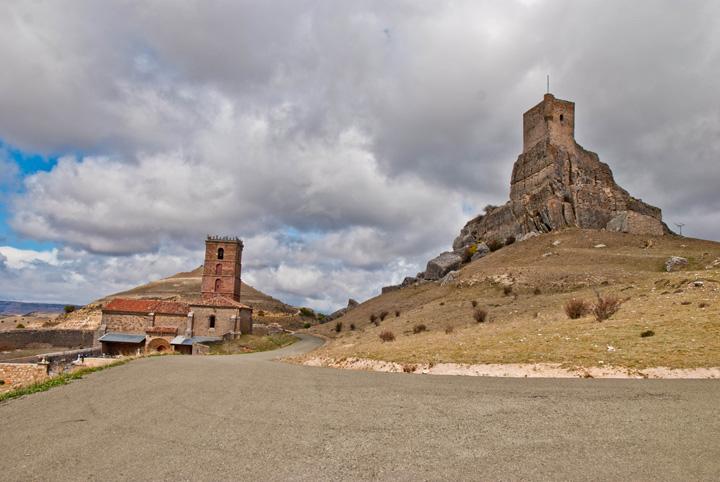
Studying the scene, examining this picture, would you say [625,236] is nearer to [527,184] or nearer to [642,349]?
[527,184]

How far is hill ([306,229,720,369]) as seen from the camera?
50.2 ft

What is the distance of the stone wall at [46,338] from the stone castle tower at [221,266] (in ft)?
55.2

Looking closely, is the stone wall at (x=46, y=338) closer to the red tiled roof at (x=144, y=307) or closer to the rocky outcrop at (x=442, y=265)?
the red tiled roof at (x=144, y=307)

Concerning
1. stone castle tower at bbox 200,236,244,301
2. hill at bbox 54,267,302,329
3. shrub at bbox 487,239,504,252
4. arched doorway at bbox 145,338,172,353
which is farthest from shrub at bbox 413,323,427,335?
hill at bbox 54,267,302,329

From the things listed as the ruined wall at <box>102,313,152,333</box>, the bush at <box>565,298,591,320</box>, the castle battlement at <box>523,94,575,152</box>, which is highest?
the castle battlement at <box>523,94,575,152</box>

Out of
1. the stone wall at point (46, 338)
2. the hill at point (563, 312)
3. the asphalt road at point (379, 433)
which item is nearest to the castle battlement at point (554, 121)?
the hill at point (563, 312)

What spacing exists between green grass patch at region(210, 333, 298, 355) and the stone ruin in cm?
2214

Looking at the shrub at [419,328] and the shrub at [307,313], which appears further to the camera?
the shrub at [307,313]

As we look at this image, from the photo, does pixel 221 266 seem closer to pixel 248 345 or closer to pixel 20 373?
pixel 248 345

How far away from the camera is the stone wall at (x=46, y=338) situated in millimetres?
58028

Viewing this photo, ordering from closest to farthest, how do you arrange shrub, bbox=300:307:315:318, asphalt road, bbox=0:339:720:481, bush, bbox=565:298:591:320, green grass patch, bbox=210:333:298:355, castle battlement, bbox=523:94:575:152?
asphalt road, bbox=0:339:720:481 < bush, bbox=565:298:591:320 < green grass patch, bbox=210:333:298:355 < castle battlement, bbox=523:94:575:152 < shrub, bbox=300:307:315:318

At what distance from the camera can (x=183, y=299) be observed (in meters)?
100

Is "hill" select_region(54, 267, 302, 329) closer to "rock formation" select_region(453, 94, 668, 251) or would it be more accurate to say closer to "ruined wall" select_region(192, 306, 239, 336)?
"ruined wall" select_region(192, 306, 239, 336)

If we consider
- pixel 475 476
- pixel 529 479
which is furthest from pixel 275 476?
pixel 529 479
